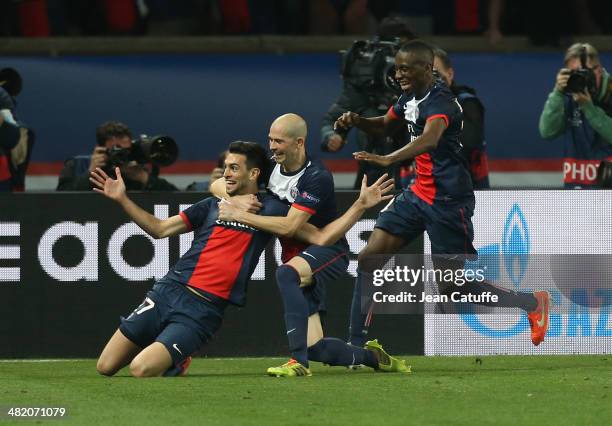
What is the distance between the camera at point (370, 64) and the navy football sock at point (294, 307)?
242cm

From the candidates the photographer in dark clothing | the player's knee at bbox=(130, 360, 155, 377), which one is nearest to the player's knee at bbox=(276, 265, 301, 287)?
the player's knee at bbox=(130, 360, 155, 377)

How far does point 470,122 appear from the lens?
1044cm

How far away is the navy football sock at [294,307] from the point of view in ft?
27.6

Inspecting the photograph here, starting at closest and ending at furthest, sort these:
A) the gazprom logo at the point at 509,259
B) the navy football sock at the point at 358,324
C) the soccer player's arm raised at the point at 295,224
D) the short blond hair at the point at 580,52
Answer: the soccer player's arm raised at the point at 295,224, the navy football sock at the point at 358,324, the gazprom logo at the point at 509,259, the short blond hair at the point at 580,52

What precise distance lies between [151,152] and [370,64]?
1797mm

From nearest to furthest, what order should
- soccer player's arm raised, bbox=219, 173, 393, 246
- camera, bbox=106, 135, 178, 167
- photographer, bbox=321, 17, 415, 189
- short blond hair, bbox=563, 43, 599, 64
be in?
1. soccer player's arm raised, bbox=219, 173, 393, 246
2. camera, bbox=106, 135, 178, 167
3. photographer, bbox=321, 17, 415, 189
4. short blond hair, bbox=563, 43, 599, 64

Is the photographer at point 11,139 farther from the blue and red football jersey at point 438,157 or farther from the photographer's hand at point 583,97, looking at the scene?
the photographer's hand at point 583,97

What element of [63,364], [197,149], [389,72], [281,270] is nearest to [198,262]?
[281,270]

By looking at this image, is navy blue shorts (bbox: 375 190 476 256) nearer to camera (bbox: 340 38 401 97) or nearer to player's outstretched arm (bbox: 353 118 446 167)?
player's outstretched arm (bbox: 353 118 446 167)

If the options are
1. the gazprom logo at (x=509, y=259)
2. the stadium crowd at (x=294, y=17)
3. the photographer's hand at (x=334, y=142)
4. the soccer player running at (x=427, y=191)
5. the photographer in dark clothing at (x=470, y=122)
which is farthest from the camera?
the stadium crowd at (x=294, y=17)

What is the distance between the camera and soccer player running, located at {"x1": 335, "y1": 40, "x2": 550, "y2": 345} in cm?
905

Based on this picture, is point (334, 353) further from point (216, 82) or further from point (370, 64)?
point (216, 82)

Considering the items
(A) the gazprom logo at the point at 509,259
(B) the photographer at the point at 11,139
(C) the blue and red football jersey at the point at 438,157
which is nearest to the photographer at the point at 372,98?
(A) the gazprom logo at the point at 509,259

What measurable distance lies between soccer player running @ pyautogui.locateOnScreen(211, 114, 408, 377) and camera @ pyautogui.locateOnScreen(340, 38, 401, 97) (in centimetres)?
196
